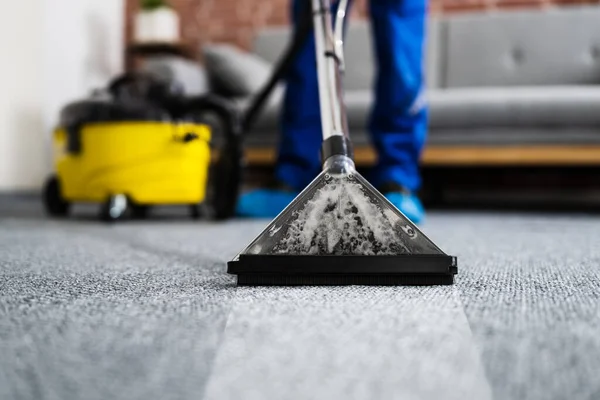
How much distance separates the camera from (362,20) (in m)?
2.95

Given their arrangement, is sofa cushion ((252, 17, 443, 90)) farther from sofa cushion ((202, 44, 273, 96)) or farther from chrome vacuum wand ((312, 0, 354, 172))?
chrome vacuum wand ((312, 0, 354, 172))

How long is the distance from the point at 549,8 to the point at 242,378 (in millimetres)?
2793

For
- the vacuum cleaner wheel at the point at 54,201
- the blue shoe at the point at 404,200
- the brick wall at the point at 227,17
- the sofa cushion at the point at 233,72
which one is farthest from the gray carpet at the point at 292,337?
the brick wall at the point at 227,17

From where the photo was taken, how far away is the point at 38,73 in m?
2.40

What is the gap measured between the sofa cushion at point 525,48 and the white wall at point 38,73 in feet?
5.36

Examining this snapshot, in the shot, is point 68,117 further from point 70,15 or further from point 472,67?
point 472,67

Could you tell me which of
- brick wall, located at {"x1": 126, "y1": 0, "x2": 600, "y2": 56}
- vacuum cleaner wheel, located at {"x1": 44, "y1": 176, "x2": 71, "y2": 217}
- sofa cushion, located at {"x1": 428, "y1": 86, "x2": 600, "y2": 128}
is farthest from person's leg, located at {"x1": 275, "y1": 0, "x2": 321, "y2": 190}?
brick wall, located at {"x1": 126, "y1": 0, "x2": 600, "y2": 56}

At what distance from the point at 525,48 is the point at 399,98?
1.48 metres

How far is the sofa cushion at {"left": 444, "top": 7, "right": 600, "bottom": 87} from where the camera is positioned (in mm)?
2438

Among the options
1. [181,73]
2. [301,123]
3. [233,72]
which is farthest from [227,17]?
[301,123]

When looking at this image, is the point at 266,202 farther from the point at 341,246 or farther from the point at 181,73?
the point at 181,73

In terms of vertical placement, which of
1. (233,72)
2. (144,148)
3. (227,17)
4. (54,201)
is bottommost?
(54,201)

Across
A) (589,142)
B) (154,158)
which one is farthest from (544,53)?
(154,158)

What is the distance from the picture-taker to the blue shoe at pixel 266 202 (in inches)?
56.6
